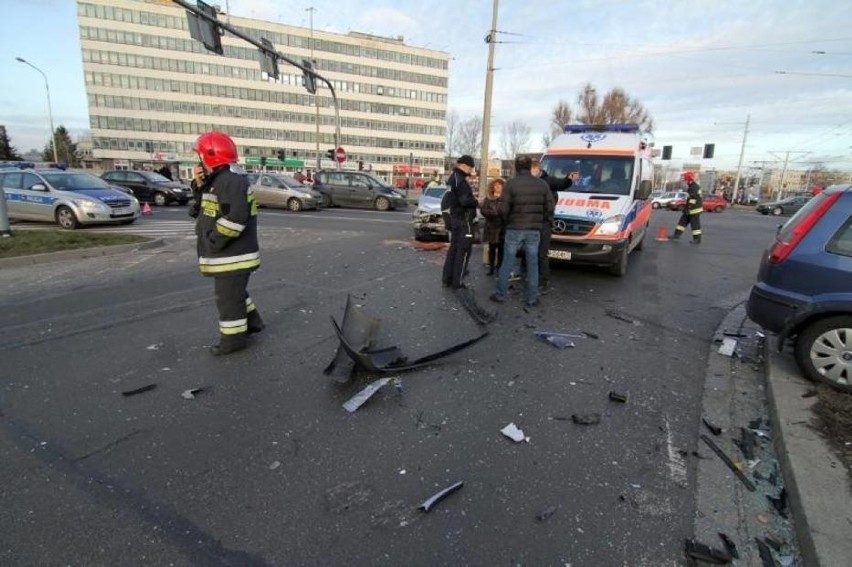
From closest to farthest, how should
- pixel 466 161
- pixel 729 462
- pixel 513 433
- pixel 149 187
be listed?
pixel 729 462
pixel 513 433
pixel 466 161
pixel 149 187

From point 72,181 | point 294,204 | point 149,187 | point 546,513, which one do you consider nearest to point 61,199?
point 72,181

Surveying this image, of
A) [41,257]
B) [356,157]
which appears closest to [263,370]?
[41,257]

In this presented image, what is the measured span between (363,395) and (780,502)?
2.71m

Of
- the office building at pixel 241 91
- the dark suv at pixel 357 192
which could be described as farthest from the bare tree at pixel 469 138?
the dark suv at pixel 357 192

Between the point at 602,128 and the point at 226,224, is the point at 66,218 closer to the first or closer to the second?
the point at 226,224

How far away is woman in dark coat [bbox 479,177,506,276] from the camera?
768 cm

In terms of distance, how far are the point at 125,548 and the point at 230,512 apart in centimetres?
46

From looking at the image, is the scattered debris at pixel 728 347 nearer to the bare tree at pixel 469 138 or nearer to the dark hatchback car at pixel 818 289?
the dark hatchback car at pixel 818 289

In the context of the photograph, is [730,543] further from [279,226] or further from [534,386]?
[279,226]

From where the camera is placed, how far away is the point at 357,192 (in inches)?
892

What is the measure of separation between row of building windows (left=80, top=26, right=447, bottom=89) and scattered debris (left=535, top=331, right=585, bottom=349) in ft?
226

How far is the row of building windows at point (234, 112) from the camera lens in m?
76.5

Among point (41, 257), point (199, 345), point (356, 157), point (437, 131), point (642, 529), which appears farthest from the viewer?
point (437, 131)

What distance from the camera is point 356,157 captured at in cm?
8925
